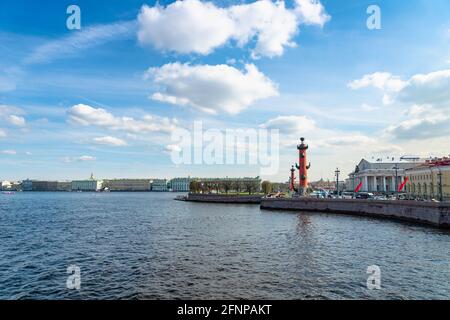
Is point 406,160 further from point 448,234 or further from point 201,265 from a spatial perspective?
point 201,265

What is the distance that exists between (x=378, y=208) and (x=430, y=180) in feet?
79.0

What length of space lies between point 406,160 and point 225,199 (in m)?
59.4

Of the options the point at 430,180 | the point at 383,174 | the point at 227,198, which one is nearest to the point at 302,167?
the point at 430,180

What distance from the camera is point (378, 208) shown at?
4072 centimetres

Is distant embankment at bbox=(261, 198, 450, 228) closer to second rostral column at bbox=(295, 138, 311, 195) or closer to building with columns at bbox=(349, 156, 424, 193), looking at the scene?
second rostral column at bbox=(295, 138, 311, 195)

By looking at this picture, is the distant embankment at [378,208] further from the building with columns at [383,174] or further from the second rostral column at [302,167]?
the building with columns at [383,174]

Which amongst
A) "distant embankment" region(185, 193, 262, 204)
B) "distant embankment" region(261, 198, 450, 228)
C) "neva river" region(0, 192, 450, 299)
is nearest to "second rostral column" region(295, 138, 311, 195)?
"distant embankment" region(261, 198, 450, 228)

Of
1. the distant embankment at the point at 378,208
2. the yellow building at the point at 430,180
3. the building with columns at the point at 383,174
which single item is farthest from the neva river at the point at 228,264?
the building with columns at the point at 383,174

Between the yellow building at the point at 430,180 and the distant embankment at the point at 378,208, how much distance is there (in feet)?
41.3

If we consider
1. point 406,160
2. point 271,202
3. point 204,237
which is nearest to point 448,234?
point 204,237

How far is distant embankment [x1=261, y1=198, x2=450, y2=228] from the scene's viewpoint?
29078 mm

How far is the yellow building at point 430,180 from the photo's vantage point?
173 feet

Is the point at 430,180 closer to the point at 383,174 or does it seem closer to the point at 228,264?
the point at 383,174
